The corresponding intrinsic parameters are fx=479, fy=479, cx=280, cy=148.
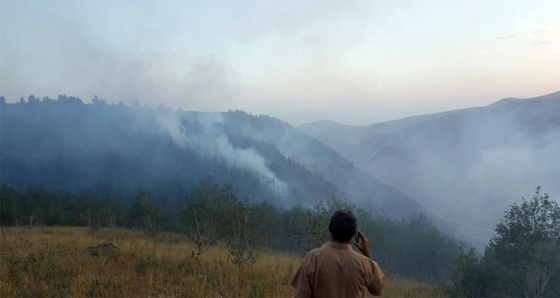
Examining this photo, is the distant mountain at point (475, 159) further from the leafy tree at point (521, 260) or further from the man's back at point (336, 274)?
the man's back at point (336, 274)

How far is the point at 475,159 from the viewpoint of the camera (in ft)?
Result: 414

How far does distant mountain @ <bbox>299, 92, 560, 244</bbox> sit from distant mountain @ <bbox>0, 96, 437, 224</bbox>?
49.2 ft

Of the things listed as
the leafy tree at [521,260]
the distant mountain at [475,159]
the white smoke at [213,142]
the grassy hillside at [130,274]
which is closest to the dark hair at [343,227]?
the grassy hillside at [130,274]

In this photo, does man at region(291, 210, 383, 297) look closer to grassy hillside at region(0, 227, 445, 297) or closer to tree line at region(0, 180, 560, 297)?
grassy hillside at region(0, 227, 445, 297)

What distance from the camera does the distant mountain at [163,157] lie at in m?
90.9

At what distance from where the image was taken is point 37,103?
122 metres

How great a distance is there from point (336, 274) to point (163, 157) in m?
106

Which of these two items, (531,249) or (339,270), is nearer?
(339,270)

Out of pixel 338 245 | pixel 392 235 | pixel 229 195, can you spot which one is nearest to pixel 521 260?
pixel 229 195

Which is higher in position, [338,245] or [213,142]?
[213,142]

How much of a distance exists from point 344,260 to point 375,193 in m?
112

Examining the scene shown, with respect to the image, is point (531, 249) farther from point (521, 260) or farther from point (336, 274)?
point (336, 274)

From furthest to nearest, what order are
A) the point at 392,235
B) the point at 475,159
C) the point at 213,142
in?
the point at 475,159 < the point at 213,142 < the point at 392,235

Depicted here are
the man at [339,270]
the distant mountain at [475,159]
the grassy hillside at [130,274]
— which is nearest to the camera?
the man at [339,270]
